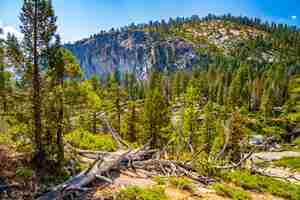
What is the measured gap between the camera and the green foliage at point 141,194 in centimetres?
767

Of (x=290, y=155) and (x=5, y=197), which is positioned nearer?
(x=5, y=197)

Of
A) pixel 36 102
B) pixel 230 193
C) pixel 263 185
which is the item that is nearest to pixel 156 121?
pixel 263 185

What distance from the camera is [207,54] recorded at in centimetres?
18538

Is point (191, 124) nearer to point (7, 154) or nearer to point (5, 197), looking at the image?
point (7, 154)

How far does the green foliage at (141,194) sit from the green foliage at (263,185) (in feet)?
14.8

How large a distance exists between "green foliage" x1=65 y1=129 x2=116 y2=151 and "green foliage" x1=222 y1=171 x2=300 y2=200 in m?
7.19

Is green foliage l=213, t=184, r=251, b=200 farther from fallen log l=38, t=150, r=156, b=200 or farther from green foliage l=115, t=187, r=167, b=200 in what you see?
fallen log l=38, t=150, r=156, b=200

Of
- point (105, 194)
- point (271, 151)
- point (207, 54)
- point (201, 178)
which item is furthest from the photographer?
point (207, 54)

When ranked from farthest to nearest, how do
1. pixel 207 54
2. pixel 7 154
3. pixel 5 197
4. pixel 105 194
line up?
1. pixel 207 54
2. pixel 7 154
3. pixel 105 194
4. pixel 5 197

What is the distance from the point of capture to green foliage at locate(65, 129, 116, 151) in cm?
1461

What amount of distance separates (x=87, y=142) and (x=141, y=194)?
834 centimetres

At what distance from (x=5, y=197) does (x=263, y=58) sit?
16542 cm

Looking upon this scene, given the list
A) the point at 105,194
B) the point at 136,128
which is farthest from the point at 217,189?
the point at 136,128

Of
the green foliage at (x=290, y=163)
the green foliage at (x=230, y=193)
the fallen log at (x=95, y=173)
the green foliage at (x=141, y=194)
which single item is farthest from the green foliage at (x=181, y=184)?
the green foliage at (x=290, y=163)
